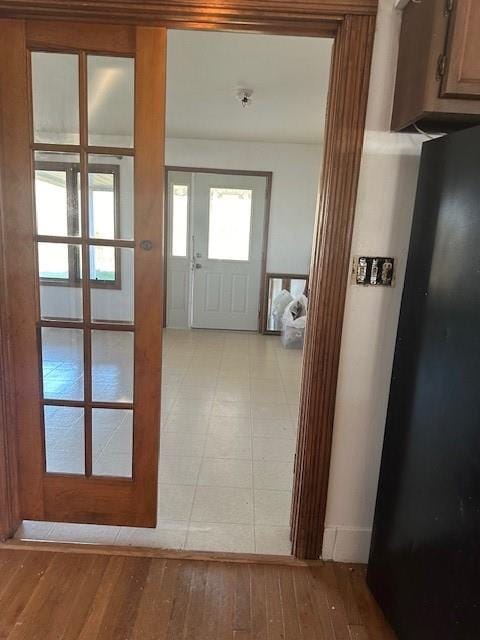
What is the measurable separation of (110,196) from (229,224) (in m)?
4.07

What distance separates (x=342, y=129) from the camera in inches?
57.9

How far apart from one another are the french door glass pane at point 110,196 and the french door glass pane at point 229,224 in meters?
3.97

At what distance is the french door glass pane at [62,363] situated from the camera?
176 centimetres

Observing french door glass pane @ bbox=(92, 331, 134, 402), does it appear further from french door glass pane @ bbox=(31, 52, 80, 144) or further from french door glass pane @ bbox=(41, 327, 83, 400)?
french door glass pane @ bbox=(31, 52, 80, 144)

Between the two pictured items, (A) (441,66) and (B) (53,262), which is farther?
(B) (53,262)

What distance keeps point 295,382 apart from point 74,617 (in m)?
2.78

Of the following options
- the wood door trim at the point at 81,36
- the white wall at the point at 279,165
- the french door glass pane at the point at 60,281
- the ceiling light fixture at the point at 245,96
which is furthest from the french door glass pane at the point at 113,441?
the white wall at the point at 279,165

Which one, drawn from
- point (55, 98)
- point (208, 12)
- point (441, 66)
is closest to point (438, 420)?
point (441, 66)

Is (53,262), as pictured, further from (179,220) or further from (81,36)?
(179,220)

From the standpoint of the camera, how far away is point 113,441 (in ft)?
6.11

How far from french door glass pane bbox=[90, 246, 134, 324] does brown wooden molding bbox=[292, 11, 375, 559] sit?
0.71 meters

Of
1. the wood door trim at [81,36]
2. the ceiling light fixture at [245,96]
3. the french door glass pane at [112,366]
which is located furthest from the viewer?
the ceiling light fixture at [245,96]

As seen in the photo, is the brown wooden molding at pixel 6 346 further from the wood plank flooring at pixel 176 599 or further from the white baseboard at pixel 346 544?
the white baseboard at pixel 346 544

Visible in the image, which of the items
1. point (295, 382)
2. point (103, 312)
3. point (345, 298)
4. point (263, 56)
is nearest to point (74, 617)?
point (103, 312)
